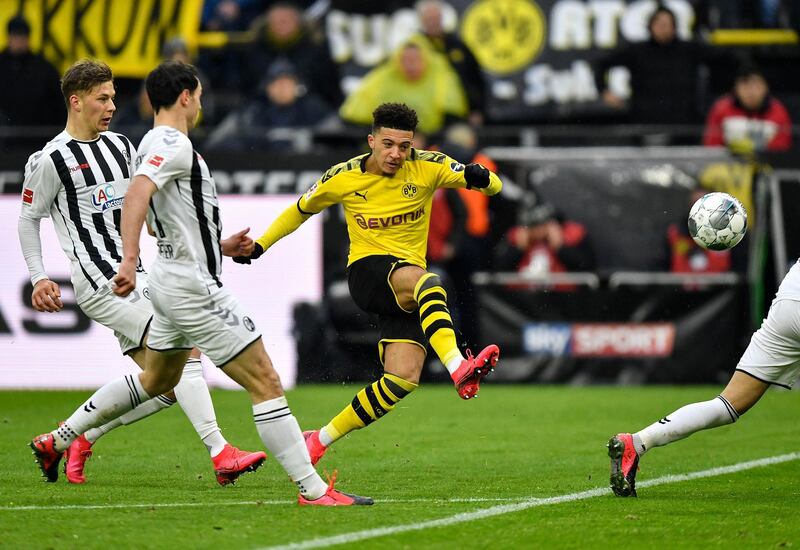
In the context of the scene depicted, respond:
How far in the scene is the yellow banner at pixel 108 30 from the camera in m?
17.7

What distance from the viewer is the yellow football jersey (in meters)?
8.77

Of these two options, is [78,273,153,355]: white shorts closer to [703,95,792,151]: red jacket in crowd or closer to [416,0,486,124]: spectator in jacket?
[416,0,486,124]: spectator in jacket

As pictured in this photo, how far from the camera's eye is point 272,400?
22.7 ft

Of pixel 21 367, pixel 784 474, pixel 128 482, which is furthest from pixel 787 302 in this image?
pixel 21 367

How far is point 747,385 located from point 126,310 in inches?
136

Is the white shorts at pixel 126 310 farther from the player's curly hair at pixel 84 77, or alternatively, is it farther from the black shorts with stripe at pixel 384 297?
the black shorts with stripe at pixel 384 297

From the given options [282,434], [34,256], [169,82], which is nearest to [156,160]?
[169,82]

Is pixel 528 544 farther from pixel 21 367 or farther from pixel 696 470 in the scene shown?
pixel 21 367

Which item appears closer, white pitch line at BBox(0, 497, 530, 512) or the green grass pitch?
the green grass pitch

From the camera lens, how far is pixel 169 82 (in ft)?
22.5

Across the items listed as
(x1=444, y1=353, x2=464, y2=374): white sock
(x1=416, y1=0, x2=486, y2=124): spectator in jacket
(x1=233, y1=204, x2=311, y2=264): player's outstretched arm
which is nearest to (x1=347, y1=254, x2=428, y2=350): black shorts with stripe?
(x1=233, y1=204, x2=311, y2=264): player's outstretched arm

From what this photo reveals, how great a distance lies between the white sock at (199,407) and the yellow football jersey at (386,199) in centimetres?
122

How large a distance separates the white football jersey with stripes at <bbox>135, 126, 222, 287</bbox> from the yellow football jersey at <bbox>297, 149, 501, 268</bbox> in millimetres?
1866

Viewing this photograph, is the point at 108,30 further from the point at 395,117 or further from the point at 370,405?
the point at 370,405
